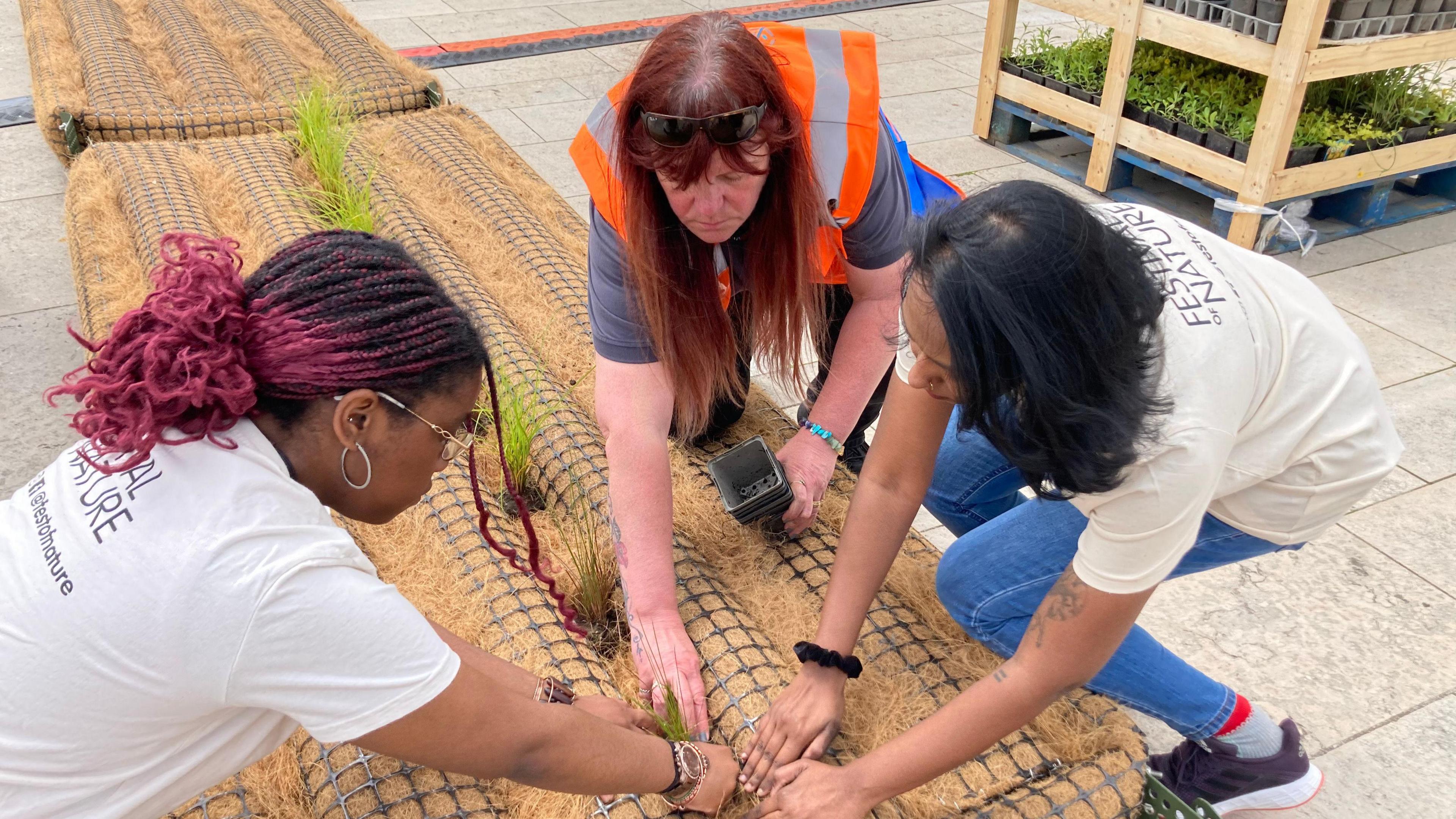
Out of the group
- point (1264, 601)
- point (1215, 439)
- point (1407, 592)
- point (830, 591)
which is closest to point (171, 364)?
point (830, 591)

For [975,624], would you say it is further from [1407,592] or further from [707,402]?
[1407,592]

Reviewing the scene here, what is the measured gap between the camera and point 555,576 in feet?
6.26

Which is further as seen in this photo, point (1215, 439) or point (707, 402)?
point (707, 402)

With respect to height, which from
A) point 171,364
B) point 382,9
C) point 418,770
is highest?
point 171,364

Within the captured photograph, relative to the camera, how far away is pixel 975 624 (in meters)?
1.67

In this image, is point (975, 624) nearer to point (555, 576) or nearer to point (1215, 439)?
point (1215, 439)

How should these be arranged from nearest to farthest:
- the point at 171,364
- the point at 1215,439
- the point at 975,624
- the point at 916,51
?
the point at 171,364 → the point at 1215,439 → the point at 975,624 → the point at 916,51

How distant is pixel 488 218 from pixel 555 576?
57.4 inches

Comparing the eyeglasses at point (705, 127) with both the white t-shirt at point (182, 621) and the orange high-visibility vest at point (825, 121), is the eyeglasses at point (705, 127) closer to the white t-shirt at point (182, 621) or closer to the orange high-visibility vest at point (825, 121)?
the orange high-visibility vest at point (825, 121)

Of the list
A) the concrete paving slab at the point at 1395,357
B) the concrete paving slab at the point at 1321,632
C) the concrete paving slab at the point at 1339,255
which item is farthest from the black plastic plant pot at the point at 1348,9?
the concrete paving slab at the point at 1321,632

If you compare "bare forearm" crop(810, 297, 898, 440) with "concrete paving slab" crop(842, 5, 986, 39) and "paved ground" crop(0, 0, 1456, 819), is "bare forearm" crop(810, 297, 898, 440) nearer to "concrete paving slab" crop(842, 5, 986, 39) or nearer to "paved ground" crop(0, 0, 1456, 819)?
"paved ground" crop(0, 0, 1456, 819)

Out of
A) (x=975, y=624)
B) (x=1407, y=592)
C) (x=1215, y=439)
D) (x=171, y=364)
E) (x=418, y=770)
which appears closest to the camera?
(x=171, y=364)

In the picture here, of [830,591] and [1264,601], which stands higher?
[830,591]

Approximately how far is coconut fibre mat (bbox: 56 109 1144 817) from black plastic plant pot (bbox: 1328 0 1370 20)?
235 cm
